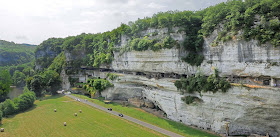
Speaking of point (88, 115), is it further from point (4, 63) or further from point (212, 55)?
point (4, 63)

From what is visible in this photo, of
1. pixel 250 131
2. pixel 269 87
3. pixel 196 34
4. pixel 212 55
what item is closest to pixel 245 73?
pixel 269 87

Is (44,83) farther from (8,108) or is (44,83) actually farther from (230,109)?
(230,109)

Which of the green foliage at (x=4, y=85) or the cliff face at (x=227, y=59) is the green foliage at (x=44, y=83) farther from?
the cliff face at (x=227, y=59)

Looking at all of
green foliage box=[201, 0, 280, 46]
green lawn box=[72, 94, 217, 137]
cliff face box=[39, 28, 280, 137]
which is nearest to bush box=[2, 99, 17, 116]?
green lawn box=[72, 94, 217, 137]

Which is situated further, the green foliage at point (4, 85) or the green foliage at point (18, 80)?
the green foliage at point (18, 80)

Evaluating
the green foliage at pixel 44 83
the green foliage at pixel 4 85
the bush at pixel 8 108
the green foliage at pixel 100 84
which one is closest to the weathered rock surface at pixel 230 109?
the green foliage at pixel 100 84
